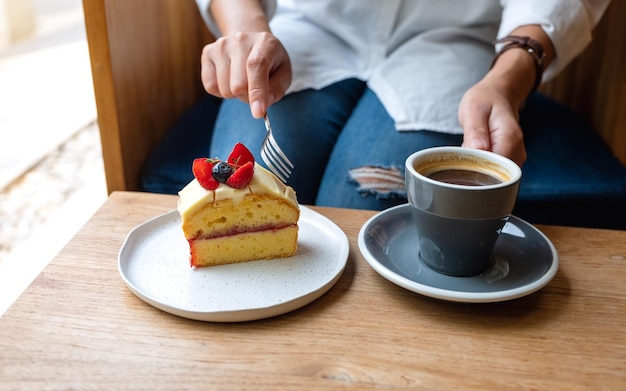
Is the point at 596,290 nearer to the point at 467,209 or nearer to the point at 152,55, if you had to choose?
the point at 467,209

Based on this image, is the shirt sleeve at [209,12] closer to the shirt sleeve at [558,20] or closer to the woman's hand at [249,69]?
the woman's hand at [249,69]

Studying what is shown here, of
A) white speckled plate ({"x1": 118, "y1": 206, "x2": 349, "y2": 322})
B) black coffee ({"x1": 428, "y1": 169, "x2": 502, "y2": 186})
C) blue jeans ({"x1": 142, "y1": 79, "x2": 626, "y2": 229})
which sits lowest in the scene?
blue jeans ({"x1": 142, "y1": 79, "x2": 626, "y2": 229})

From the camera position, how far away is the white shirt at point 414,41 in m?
1.07

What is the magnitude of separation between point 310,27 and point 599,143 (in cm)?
57

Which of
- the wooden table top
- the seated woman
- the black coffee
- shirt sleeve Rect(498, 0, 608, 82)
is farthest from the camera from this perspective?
shirt sleeve Rect(498, 0, 608, 82)

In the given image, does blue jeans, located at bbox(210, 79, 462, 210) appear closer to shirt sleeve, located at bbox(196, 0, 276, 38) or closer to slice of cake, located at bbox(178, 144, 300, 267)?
shirt sleeve, located at bbox(196, 0, 276, 38)

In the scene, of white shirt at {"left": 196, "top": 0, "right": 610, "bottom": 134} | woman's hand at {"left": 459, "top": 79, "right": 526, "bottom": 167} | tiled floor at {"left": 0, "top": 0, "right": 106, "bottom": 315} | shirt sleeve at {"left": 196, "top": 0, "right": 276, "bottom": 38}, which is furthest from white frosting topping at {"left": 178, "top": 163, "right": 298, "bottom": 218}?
tiled floor at {"left": 0, "top": 0, "right": 106, "bottom": 315}

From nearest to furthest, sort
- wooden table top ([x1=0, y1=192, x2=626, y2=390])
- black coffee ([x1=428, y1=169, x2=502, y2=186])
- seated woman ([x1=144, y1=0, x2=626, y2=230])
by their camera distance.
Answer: wooden table top ([x1=0, y1=192, x2=626, y2=390]), black coffee ([x1=428, y1=169, x2=502, y2=186]), seated woman ([x1=144, y1=0, x2=626, y2=230])

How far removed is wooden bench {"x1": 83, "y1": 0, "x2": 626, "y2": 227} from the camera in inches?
43.9

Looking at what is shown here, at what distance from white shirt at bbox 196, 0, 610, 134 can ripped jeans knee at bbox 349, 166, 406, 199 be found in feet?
0.27

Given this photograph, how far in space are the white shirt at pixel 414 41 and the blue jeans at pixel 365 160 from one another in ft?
0.10

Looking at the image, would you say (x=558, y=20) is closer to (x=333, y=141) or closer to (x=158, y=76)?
(x=333, y=141)

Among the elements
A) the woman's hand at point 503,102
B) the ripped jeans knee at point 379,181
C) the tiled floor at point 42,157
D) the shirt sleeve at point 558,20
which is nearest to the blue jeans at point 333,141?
the ripped jeans knee at point 379,181

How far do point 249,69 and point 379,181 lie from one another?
10.7 inches
